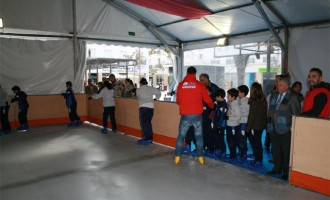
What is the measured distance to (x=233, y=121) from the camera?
4891 millimetres

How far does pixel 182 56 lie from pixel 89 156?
7.42 meters

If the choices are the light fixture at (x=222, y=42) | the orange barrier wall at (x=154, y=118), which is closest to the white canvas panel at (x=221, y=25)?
the light fixture at (x=222, y=42)

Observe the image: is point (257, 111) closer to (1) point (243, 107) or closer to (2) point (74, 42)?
(1) point (243, 107)

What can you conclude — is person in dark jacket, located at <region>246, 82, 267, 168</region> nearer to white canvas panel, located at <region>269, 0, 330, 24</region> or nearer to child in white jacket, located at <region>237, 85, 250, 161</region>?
child in white jacket, located at <region>237, 85, 250, 161</region>

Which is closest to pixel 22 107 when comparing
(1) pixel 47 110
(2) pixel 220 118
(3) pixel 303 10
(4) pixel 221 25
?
(1) pixel 47 110

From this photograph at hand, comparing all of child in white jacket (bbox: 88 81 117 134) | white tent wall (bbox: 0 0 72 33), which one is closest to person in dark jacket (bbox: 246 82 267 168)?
child in white jacket (bbox: 88 81 117 134)

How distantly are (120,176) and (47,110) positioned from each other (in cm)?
596

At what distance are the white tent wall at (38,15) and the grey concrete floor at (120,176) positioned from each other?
13.9 feet

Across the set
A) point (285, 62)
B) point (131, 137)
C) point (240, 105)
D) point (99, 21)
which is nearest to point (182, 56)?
point (99, 21)

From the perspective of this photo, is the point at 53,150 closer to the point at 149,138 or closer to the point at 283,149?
the point at 149,138

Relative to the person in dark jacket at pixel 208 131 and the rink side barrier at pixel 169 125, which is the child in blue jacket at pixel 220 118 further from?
the rink side barrier at pixel 169 125

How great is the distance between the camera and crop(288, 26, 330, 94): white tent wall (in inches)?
275

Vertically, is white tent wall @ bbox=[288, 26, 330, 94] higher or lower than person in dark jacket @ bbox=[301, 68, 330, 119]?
higher

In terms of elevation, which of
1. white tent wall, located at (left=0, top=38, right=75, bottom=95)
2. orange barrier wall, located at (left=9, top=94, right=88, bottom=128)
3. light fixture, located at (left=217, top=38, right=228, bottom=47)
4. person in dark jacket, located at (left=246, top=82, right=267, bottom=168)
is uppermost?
light fixture, located at (left=217, top=38, right=228, bottom=47)
